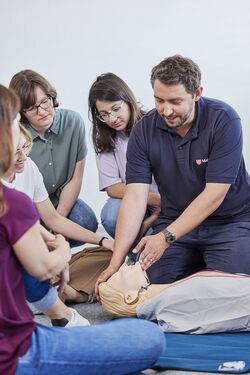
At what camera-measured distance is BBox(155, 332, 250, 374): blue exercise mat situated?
5.34 ft

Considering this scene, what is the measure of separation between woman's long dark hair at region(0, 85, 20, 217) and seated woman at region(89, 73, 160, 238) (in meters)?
1.17

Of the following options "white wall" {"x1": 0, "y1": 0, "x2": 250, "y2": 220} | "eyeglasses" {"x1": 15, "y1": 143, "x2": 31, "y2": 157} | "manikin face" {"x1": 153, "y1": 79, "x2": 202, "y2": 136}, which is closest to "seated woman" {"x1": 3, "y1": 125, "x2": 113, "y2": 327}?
"eyeglasses" {"x1": 15, "y1": 143, "x2": 31, "y2": 157}

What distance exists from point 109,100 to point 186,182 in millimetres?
478

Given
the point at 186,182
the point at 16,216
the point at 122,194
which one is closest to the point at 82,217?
the point at 122,194

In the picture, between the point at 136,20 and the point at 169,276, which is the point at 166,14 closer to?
the point at 136,20

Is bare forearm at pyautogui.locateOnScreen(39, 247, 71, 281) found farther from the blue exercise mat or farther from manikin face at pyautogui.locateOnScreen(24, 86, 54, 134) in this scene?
manikin face at pyautogui.locateOnScreen(24, 86, 54, 134)

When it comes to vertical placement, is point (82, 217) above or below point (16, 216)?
below

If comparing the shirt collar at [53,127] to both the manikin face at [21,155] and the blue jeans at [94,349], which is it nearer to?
the manikin face at [21,155]

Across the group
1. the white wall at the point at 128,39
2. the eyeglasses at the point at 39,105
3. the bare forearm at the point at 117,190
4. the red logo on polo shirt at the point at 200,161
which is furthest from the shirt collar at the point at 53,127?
the white wall at the point at 128,39

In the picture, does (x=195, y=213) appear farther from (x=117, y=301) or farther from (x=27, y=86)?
(x=27, y=86)

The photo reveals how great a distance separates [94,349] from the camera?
1.35 meters

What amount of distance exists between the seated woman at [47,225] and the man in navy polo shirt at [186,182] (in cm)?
24

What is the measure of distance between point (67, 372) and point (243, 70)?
2402 millimetres

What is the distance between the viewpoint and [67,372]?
1.32m
